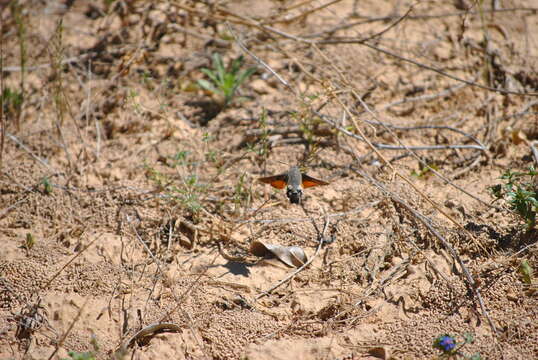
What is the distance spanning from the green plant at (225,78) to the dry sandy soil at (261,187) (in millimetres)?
100

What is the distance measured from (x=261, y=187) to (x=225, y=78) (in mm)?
1030

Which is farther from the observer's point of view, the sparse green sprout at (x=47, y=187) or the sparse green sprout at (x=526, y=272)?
the sparse green sprout at (x=47, y=187)

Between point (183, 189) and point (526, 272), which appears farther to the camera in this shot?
point (183, 189)

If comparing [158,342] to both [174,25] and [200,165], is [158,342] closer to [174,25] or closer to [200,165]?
[200,165]

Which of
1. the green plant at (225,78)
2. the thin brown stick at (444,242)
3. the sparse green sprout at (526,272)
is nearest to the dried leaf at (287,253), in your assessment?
the thin brown stick at (444,242)

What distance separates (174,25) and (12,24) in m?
1.42

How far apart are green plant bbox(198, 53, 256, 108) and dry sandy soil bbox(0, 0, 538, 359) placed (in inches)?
3.9

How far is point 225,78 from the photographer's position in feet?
12.2

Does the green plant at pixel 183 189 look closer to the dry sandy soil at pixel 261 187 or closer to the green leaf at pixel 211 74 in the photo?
the dry sandy soil at pixel 261 187

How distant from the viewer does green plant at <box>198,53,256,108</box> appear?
369 cm

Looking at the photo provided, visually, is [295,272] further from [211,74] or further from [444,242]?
[211,74]

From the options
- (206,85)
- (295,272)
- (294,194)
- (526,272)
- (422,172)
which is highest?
(206,85)

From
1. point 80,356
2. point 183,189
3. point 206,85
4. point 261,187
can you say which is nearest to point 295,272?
point 261,187

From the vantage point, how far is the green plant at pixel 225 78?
369 centimetres
